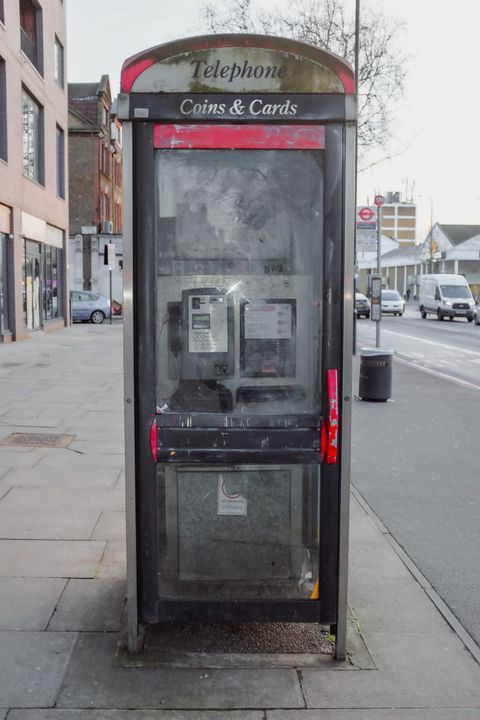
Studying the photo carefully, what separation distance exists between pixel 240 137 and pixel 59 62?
28.0m

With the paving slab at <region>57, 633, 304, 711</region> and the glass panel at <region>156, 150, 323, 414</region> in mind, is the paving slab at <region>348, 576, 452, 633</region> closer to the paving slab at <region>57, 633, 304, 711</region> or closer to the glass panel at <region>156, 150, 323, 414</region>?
the paving slab at <region>57, 633, 304, 711</region>

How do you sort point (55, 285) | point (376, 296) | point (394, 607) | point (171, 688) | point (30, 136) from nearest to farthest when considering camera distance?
point (171, 688) → point (394, 607) → point (376, 296) → point (30, 136) → point (55, 285)

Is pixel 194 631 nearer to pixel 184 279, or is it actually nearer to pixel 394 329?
pixel 184 279

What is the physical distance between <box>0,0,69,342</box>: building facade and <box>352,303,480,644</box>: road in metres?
12.1

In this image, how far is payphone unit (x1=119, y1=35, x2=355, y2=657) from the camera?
3.44 meters

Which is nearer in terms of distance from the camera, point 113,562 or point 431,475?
point 113,562

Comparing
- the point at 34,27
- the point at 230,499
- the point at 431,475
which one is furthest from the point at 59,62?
the point at 230,499

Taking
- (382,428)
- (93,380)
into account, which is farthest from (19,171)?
(382,428)

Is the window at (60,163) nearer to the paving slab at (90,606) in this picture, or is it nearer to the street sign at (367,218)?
the street sign at (367,218)

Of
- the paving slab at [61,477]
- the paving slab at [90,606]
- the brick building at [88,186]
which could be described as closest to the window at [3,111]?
the paving slab at [61,477]

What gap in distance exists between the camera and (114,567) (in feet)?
15.2

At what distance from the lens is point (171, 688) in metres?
3.30

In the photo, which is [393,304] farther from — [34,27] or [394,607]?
[394,607]

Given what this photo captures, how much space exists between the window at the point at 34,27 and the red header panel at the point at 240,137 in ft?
78.3
